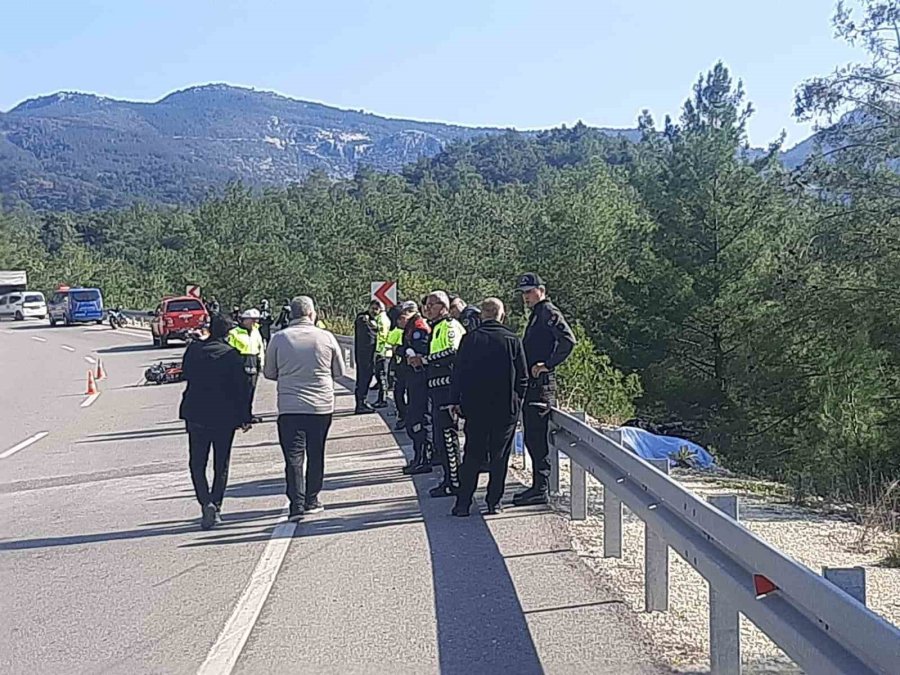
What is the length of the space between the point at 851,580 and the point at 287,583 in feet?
A: 15.1

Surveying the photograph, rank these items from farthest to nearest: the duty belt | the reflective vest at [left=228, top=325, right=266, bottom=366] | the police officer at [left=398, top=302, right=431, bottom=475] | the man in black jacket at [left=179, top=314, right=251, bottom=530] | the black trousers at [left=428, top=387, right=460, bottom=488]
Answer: the reflective vest at [left=228, top=325, right=266, bottom=366], the police officer at [left=398, top=302, right=431, bottom=475], the duty belt, the black trousers at [left=428, top=387, right=460, bottom=488], the man in black jacket at [left=179, top=314, right=251, bottom=530]

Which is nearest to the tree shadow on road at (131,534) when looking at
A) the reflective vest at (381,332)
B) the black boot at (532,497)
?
the black boot at (532,497)

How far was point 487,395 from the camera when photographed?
9.52m

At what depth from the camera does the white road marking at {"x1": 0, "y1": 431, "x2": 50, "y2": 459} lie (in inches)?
643

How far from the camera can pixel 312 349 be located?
985cm

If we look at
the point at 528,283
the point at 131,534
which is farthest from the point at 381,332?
the point at 131,534

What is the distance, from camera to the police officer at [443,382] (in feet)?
34.7

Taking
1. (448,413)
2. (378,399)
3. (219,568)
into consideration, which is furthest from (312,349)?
(378,399)

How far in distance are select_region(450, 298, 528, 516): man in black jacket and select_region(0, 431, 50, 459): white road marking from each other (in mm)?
8969

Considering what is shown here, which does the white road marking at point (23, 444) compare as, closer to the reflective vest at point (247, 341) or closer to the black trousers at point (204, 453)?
the reflective vest at point (247, 341)

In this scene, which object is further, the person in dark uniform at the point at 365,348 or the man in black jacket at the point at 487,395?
the person in dark uniform at the point at 365,348

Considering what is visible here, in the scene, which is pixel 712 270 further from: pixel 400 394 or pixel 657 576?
pixel 657 576

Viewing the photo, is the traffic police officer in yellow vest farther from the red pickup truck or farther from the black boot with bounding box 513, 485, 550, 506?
the red pickup truck

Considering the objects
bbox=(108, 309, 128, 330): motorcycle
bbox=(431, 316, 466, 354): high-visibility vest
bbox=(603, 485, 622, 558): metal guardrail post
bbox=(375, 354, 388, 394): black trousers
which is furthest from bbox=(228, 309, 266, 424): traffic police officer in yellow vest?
bbox=(108, 309, 128, 330): motorcycle
